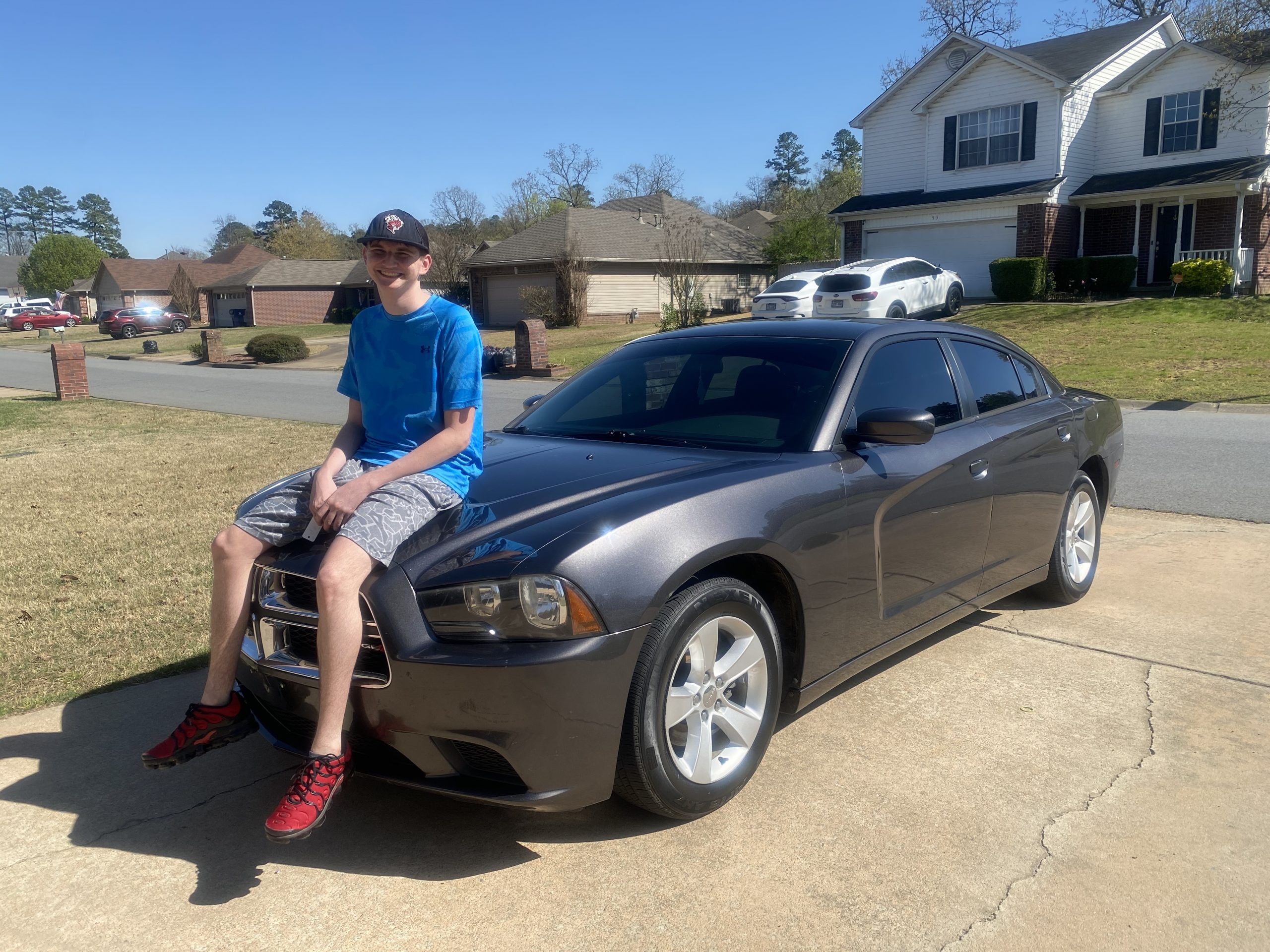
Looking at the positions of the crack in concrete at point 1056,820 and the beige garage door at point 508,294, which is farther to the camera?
the beige garage door at point 508,294

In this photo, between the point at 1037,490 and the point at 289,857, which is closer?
the point at 289,857

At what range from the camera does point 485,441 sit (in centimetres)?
449

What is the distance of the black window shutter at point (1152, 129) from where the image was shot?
2823 cm

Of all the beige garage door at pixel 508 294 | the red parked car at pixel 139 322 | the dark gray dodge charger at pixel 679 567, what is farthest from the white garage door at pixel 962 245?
the red parked car at pixel 139 322

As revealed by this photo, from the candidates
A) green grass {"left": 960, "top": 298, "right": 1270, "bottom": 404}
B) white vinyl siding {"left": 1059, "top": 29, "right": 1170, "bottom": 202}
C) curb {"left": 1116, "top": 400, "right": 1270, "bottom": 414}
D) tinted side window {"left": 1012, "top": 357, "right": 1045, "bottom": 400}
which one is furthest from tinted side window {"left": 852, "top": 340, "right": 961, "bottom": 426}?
white vinyl siding {"left": 1059, "top": 29, "right": 1170, "bottom": 202}

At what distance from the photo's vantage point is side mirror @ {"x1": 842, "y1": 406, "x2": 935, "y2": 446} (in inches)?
147

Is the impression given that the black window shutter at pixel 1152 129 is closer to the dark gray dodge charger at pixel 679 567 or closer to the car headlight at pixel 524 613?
the dark gray dodge charger at pixel 679 567

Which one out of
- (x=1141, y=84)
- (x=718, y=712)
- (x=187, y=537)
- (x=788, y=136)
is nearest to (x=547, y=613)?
(x=718, y=712)

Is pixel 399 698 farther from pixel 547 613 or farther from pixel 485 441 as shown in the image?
pixel 485 441

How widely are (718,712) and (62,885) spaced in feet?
6.49

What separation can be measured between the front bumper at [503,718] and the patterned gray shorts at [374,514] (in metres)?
0.33

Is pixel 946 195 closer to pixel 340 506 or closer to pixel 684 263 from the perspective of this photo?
pixel 684 263

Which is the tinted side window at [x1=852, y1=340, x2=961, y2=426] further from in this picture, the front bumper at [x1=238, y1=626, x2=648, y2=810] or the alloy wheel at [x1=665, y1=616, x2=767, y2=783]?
Result: the front bumper at [x1=238, y1=626, x2=648, y2=810]

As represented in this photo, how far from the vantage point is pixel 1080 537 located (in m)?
5.45
